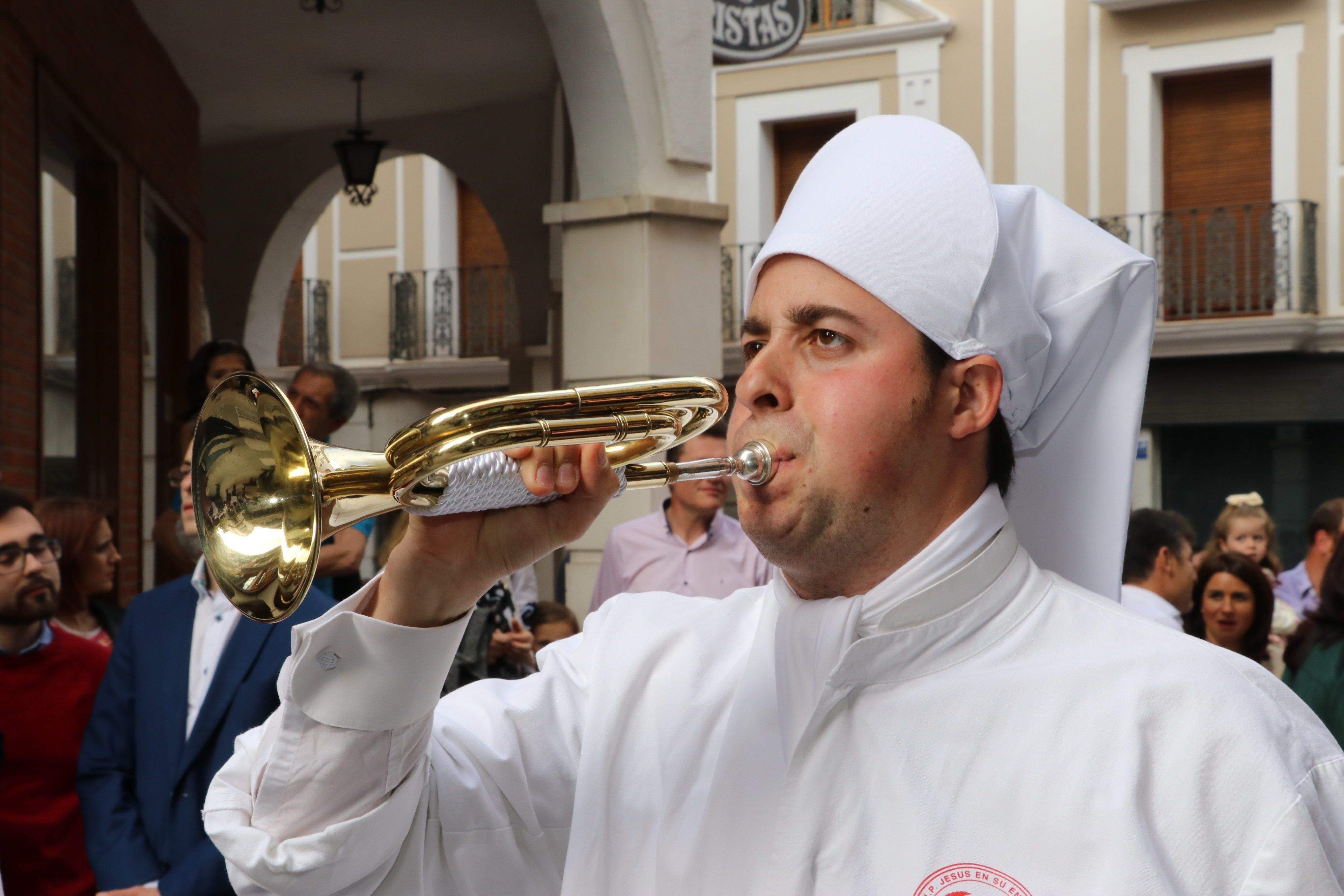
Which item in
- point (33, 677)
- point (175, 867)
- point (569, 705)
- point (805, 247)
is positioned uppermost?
point (805, 247)

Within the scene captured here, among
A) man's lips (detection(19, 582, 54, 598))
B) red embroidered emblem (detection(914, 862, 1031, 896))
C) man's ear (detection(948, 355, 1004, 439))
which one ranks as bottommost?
red embroidered emblem (detection(914, 862, 1031, 896))

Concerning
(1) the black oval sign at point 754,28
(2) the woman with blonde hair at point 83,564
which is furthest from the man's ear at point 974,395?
(1) the black oval sign at point 754,28

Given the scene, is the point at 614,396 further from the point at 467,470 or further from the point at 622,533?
the point at 622,533

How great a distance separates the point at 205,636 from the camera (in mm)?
3539

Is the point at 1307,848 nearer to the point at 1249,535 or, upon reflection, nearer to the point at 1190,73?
the point at 1249,535

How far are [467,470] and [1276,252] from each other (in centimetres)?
1595

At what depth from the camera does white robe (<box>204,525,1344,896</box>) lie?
1.48m

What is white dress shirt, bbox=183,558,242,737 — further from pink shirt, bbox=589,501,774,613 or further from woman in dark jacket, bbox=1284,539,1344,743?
woman in dark jacket, bbox=1284,539,1344,743

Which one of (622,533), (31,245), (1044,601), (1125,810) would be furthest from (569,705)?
(31,245)

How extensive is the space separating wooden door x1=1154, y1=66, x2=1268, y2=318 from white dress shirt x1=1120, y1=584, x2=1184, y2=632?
39.2 ft

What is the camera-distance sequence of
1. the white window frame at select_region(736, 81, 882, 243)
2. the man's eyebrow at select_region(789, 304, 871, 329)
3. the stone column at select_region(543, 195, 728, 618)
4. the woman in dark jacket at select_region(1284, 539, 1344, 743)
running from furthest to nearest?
the white window frame at select_region(736, 81, 882, 243) < the stone column at select_region(543, 195, 728, 618) < the woman in dark jacket at select_region(1284, 539, 1344, 743) < the man's eyebrow at select_region(789, 304, 871, 329)

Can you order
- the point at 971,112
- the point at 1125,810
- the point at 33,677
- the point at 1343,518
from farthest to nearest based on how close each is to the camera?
the point at 971,112 → the point at 1343,518 → the point at 33,677 → the point at 1125,810

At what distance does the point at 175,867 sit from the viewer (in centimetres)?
327

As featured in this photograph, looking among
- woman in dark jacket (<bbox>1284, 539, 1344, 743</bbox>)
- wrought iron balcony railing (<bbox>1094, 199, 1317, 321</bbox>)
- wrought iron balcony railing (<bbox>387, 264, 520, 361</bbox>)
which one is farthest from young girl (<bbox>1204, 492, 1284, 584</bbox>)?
wrought iron balcony railing (<bbox>387, 264, 520, 361</bbox>)
